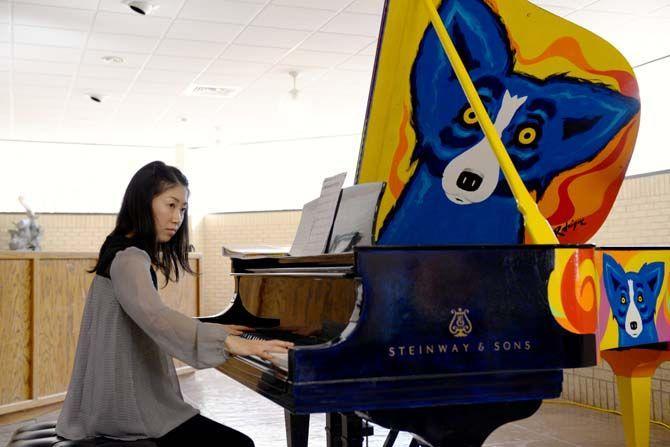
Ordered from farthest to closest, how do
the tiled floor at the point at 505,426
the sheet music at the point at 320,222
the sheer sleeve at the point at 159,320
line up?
the tiled floor at the point at 505,426 < the sheet music at the point at 320,222 < the sheer sleeve at the point at 159,320

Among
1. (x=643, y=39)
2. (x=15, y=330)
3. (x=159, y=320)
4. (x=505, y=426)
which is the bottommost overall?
(x=505, y=426)

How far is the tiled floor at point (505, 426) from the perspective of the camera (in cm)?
474

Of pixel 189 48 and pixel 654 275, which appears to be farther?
pixel 189 48

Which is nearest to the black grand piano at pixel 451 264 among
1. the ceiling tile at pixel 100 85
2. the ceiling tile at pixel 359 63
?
the ceiling tile at pixel 359 63

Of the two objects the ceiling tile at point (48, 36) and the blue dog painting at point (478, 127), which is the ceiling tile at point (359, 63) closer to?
the ceiling tile at point (48, 36)

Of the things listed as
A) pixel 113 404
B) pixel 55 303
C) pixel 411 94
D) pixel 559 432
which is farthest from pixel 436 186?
pixel 55 303

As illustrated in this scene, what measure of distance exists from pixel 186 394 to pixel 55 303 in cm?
139

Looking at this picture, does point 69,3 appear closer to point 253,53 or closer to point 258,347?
point 253,53

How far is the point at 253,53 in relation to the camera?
26.0 feet

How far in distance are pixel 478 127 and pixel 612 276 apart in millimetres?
802

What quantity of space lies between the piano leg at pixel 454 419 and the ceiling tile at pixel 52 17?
5537 millimetres

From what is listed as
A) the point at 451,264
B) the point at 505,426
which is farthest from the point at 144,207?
the point at 505,426

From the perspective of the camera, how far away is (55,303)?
570 centimetres

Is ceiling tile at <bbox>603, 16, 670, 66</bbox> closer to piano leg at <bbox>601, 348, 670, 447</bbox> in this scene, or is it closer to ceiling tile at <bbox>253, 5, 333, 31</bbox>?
ceiling tile at <bbox>253, 5, 333, 31</bbox>
